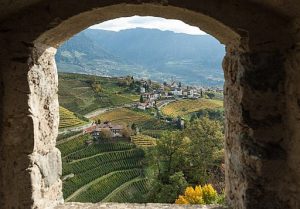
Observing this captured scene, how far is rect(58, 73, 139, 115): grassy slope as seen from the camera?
1465 inches

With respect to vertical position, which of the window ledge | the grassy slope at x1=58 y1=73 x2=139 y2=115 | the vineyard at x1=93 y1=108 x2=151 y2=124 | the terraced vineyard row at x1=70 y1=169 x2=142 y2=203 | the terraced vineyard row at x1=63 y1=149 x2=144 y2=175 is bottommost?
the terraced vineyard row at x1=70 y1=169 x2=142 y2=203

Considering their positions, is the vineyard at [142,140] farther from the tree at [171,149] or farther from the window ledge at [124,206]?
the window ledge at [124,206]

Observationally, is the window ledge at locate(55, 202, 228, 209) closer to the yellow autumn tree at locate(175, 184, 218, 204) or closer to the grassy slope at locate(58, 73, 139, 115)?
the yellow autumn tree at locate(175, 184, 218, 204)

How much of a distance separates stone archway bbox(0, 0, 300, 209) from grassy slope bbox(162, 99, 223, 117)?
42.7 meters

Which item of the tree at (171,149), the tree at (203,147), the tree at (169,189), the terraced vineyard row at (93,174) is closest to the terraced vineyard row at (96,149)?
the terraced vineyard row at (93,174)

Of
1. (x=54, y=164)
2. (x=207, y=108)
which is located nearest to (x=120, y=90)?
(x=207, y=108)

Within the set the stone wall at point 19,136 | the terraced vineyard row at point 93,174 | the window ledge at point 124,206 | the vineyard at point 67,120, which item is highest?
the stone wall at point 19,136

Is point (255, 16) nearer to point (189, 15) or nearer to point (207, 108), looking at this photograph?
point (189, 15)

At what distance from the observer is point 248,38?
232 cm

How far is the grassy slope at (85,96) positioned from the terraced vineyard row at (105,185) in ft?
38.2

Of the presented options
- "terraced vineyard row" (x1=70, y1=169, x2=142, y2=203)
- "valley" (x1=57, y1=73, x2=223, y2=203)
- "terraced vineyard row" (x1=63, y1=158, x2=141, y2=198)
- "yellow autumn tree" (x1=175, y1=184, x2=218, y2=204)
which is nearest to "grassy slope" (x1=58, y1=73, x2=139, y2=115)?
"valley" (x1=57, y1=73, x2=223, y2=203)

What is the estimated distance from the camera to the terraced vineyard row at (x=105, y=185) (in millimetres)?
22384

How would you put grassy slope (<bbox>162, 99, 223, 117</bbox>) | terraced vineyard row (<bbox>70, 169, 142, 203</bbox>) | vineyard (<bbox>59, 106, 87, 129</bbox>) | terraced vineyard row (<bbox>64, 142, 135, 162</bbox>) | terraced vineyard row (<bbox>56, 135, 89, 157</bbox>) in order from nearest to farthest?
1. terraced vineyard row (<bbox>70, 169, 142, 203</bbox>)
2. terraced vineyard row (<bbox>64, 142, 135, 162</bbox>)
3. terraced vineyard row (<bbox>56, 135, 89, 157</bbox>)
4. vineyard (<bbox>59, 106, 87, 129</bbox>)
5. grassy slope (<bbox>162, 99, 223, 117</bbox>)

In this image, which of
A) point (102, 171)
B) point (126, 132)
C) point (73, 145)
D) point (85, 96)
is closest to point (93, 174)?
point (102, 171)
